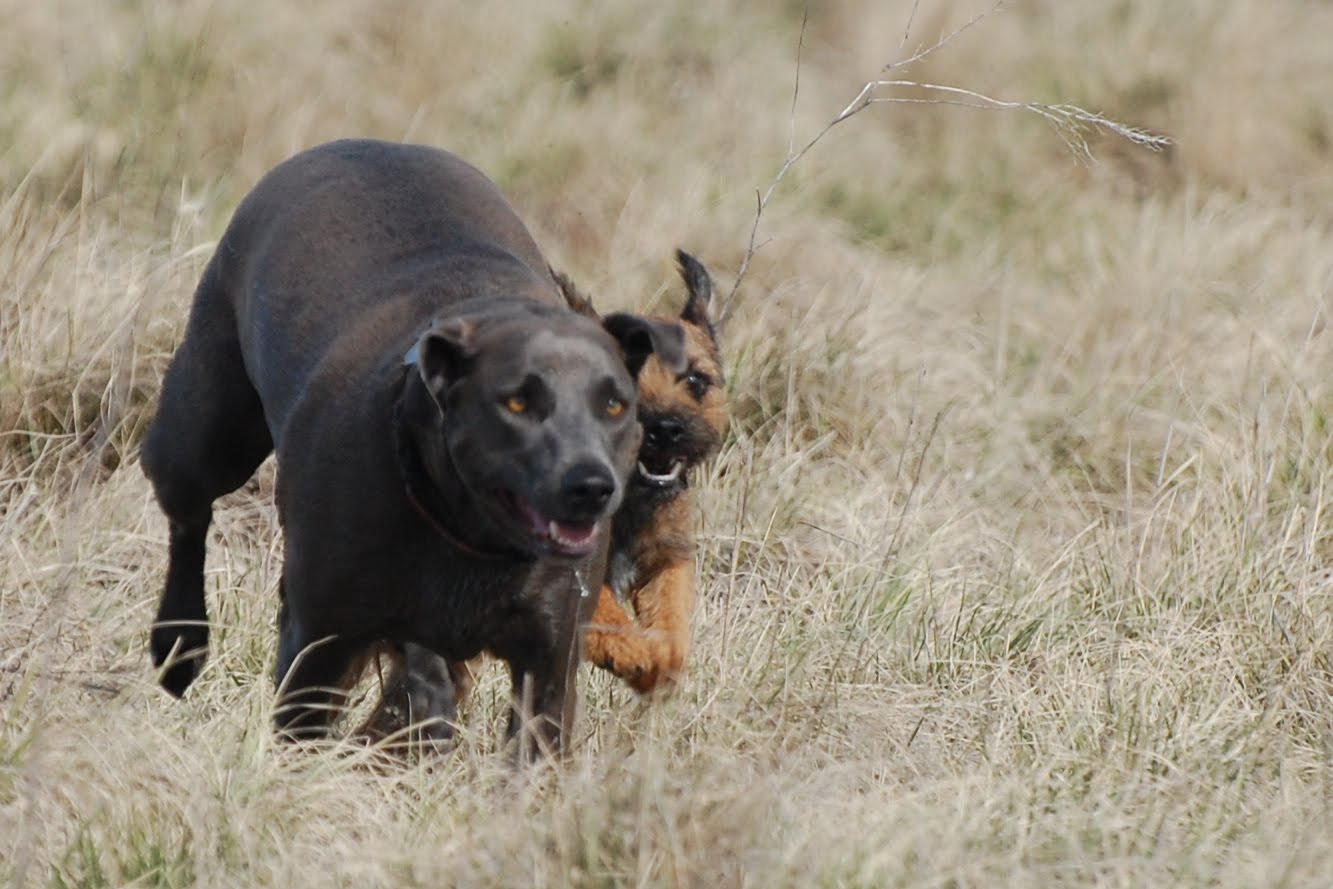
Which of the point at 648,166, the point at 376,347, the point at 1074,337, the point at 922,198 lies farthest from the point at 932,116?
the point at 376,347

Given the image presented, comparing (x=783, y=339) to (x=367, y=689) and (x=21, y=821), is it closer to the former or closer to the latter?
(x=367, y=689)

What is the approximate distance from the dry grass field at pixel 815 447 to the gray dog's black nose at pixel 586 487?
44cm

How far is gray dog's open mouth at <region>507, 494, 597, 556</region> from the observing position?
430 cm

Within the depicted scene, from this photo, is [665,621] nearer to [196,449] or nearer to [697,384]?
[697,384]

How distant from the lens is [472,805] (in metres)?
4.26

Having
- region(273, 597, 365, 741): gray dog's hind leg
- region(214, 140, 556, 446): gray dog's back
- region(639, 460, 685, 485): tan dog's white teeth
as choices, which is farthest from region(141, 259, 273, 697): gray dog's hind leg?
region(639, 460, 685, 485): tan dog's white teeth

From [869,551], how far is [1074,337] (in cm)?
261

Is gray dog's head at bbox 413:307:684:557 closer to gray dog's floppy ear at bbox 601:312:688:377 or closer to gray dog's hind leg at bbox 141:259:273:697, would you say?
gray dog's floppy ear at bbox 601:312:688:377

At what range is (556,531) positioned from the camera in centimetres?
430

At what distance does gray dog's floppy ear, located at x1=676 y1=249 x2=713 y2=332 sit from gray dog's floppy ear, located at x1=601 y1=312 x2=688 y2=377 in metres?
1.59

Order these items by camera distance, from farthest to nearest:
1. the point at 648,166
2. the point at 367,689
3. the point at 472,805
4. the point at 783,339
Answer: the point at 648,166, the point at 783,339, the point at 367,689, the point at 472,805

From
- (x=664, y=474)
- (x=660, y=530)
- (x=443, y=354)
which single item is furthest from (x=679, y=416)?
(x=443, y=354)

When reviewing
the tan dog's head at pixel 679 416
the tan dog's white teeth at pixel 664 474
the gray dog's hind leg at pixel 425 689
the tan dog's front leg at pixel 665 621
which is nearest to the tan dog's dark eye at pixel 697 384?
the tan dog's head at pixel 679 416

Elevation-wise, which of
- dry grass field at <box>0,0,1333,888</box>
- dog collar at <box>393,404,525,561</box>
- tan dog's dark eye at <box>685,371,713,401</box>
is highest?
dog collar at <box>393,404,525,561</box>
